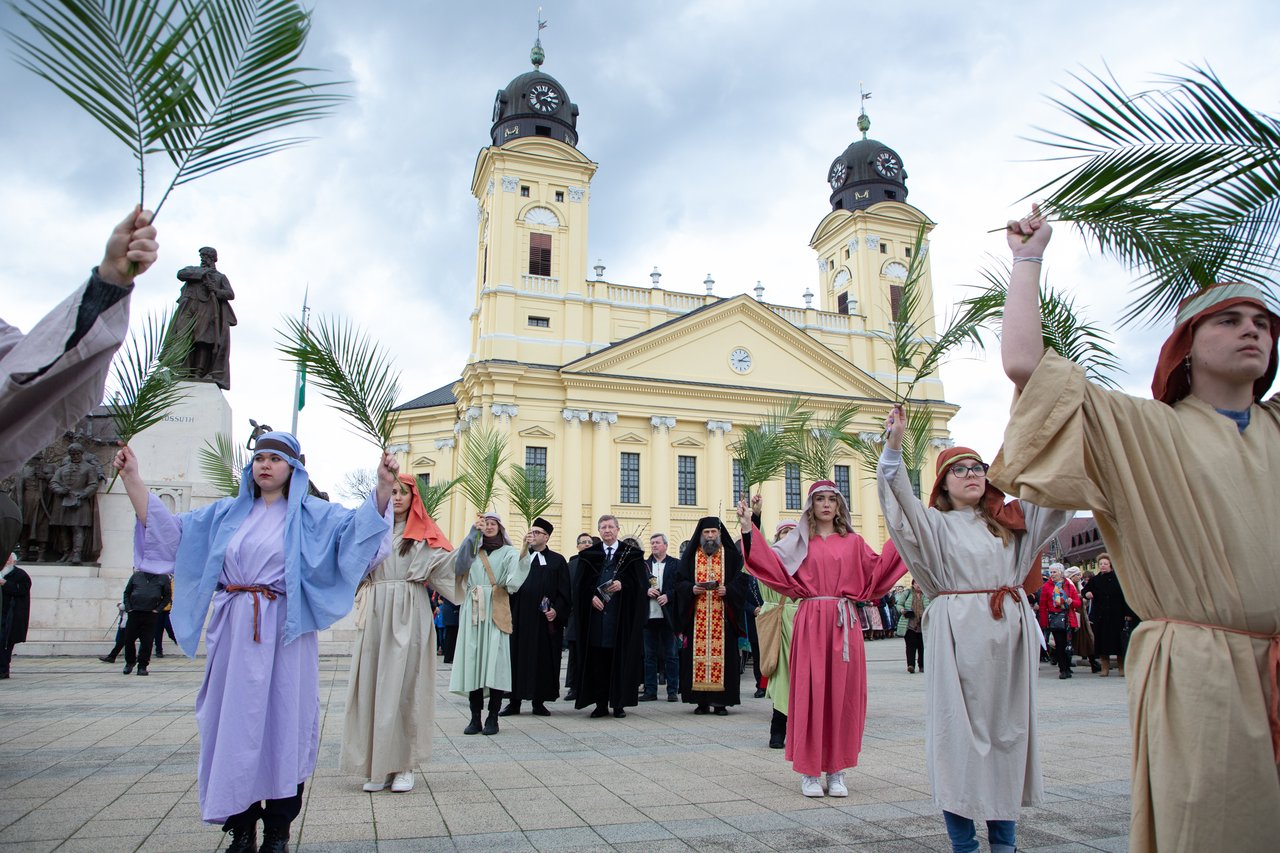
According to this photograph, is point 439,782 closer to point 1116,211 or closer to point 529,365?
point 1116,211

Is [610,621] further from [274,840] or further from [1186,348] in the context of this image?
[1186,348]

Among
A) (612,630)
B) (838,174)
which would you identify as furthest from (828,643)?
(838,174)

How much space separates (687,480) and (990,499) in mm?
36453

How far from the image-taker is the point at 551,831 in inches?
167

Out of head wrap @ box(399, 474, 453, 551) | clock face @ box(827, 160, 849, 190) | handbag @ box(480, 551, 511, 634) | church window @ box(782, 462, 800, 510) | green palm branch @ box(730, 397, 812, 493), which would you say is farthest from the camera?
clock face @ box(827, 160, 849, 190)

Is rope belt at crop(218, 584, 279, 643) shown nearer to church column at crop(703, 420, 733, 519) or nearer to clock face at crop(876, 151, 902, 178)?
church column at crop(703, 420, 733, 519)

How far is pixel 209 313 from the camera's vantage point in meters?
13.4

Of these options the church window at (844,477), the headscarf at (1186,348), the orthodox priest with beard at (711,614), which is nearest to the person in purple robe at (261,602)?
the headscarf at (1186,348)

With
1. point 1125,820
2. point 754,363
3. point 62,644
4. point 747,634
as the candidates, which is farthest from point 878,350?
point 1125,820

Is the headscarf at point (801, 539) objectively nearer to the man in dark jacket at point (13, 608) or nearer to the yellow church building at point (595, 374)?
the man in dark jacket at point (13, 608)

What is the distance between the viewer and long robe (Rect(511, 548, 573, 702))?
31.1 ft

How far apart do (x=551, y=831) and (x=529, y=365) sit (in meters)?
35.0

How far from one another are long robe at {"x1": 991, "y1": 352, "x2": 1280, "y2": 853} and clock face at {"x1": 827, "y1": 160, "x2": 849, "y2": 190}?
52087 mm

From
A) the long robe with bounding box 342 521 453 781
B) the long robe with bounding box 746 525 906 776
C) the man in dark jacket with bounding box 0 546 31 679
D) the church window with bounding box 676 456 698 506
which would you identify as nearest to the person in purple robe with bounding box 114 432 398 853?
the long robe with bounding box 342 521 453 781
